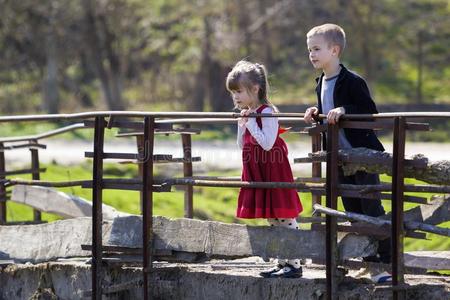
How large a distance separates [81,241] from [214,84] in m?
21.8

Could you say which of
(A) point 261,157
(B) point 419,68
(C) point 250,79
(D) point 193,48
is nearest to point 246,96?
(C) point 250,79

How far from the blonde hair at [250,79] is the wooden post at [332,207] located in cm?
76

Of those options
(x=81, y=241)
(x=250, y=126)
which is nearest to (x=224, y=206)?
(x=81, y=241)

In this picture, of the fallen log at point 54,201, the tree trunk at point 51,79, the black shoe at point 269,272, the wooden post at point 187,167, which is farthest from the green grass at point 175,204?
the tree trunk at point 51,79

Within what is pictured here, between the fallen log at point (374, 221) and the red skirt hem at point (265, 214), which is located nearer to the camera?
the fallen log at point (374, 221)

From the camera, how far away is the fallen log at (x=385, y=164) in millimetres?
7391

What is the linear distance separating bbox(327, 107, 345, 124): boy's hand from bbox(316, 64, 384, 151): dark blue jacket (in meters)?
0.19

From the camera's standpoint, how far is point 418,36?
28.9 meters

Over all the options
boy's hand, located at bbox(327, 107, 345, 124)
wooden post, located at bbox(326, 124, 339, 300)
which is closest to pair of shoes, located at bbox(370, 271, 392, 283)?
wooden post, located at bbox(326, 124, 339, 300)

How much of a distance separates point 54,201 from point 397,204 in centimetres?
471

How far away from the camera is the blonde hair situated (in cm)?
823

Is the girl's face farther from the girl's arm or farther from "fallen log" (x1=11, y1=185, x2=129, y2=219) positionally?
"fallen log" (x1=11, y1=185, x2=129, y2=219)

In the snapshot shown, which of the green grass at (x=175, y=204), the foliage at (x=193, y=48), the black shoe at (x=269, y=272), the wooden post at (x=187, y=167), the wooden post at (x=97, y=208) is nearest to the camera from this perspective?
the black shoe at (x=269, y=272)

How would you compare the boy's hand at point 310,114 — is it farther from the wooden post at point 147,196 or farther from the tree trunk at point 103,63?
the tree trunk at point 103,63
